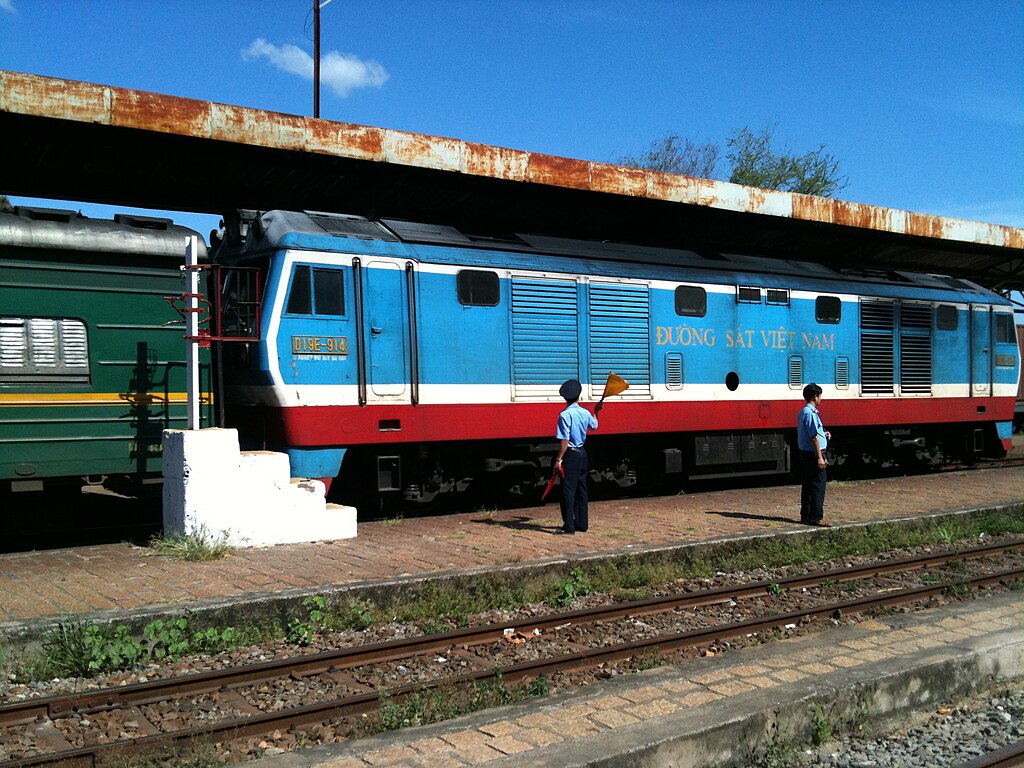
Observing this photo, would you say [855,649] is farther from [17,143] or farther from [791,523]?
[17,143]

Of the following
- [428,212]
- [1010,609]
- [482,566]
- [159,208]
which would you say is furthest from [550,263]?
[1010,609]

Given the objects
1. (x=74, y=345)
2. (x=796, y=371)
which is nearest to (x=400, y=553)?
(x=74, y=345)

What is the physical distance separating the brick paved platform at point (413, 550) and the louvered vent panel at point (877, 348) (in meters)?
2.21

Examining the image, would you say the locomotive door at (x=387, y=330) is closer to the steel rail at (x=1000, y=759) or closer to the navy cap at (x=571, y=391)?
the navy cap at (x=571, y=391)

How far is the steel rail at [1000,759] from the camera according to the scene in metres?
4.51

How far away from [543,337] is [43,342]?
5738 mm

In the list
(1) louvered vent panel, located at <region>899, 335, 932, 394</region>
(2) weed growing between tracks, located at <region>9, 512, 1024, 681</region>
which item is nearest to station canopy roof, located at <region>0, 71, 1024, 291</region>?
(1) louvered vent panel, located at <region>899, 335, 932, 394</region>

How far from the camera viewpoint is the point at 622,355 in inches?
492

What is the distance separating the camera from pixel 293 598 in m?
6.77

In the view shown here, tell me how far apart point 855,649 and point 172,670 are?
4409 mm

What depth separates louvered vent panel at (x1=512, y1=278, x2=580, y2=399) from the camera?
37.9ft

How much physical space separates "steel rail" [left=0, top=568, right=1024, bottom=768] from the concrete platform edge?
1.57 m

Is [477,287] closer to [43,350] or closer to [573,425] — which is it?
[573,425]

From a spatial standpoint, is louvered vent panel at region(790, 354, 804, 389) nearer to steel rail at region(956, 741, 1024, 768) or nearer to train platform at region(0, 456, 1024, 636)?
train platform at region(0, 456, 1024, 636)
